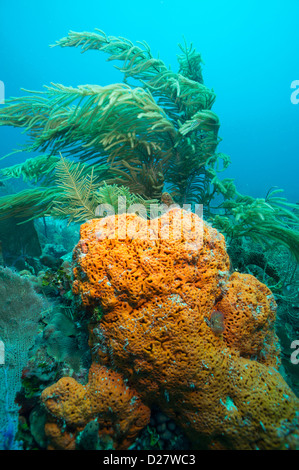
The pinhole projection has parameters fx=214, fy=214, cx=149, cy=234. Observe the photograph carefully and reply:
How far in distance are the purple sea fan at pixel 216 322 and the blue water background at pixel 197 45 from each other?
233 feet

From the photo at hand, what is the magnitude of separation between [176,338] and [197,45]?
339ft

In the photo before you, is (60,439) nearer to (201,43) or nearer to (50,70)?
(201,43)

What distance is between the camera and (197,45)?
76750 mm

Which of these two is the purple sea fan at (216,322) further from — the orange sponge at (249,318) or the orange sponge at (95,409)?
the orange sponge at (95,409)

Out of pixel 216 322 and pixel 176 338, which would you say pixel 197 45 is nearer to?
pixel 216 322

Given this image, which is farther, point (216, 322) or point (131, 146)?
point (131, 146)

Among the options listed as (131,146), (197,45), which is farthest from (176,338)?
(197,45)

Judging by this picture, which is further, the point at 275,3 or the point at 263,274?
the point at 275,3

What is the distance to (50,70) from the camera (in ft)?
276

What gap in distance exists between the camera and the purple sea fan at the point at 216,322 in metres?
1.59

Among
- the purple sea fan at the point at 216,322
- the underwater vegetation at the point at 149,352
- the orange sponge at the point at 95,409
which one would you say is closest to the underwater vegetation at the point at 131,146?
the underwater vegetation at the point at 149,352

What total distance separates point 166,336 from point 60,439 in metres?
0.98
